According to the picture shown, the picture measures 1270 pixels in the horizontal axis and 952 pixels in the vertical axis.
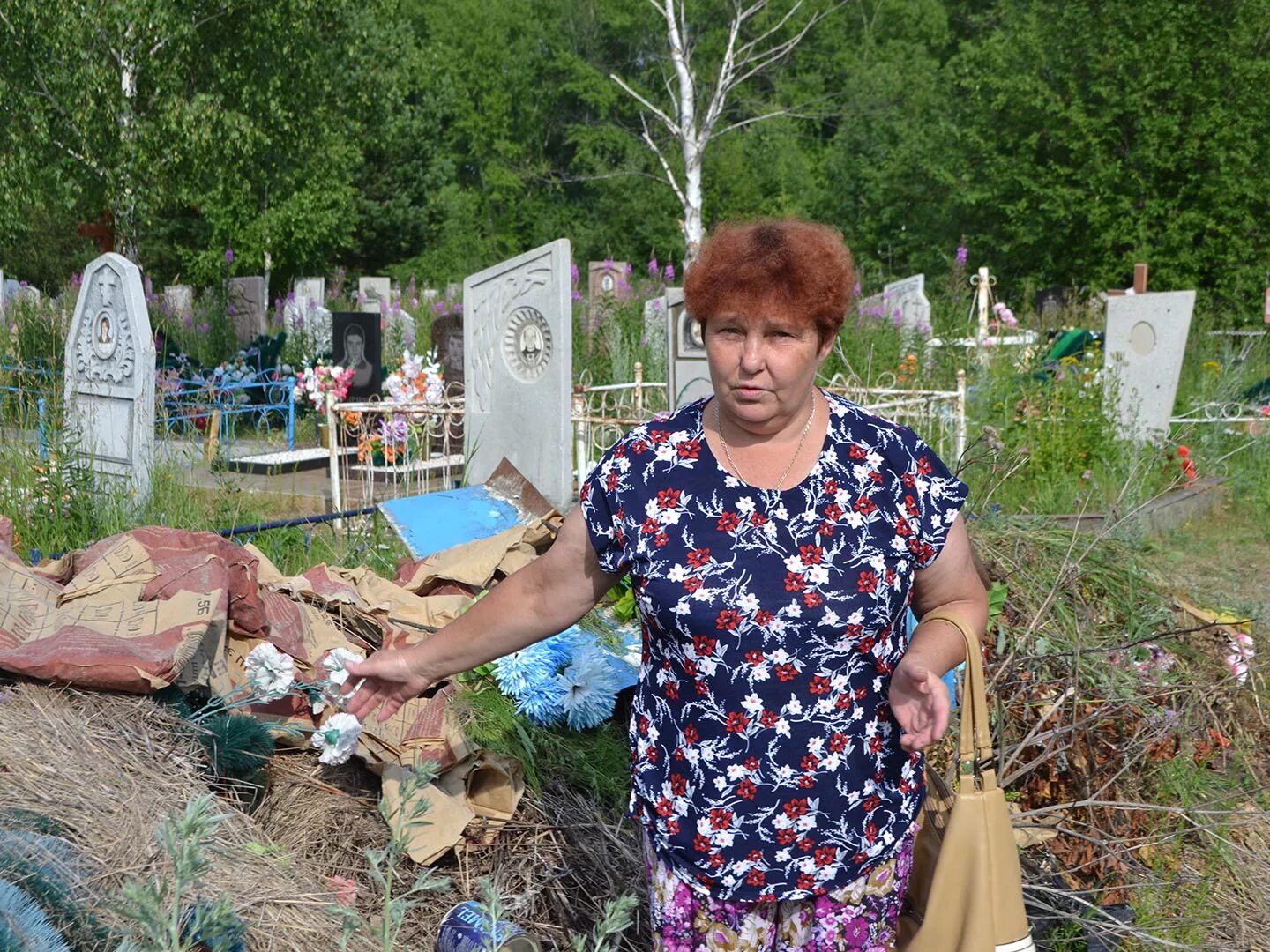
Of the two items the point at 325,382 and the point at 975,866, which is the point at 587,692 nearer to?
the point at 975,866

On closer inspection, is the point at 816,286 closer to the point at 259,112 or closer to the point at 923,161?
the point at 259,112

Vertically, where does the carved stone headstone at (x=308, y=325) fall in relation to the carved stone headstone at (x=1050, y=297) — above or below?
below

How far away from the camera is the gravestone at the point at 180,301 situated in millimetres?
16453

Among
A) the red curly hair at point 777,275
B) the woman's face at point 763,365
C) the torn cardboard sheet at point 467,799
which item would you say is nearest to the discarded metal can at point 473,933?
the torn cardboard sheet at point 467,799

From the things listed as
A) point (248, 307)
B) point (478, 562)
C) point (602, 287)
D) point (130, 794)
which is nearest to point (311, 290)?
point (248, 307)

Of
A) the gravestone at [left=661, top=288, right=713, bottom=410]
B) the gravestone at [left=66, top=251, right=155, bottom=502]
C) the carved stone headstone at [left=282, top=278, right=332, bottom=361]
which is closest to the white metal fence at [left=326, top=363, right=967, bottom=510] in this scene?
the gravestone at [left=661, top=288, right=713, bottom=410]

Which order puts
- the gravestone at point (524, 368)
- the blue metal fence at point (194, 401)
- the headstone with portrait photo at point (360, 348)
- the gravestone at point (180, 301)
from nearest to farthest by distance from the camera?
the gravestone at point (524, 368) < the blue metal fence at point (194, 401) < the headstone with portrait photo at point (360, 348) < the gravestone at point (180, 301)

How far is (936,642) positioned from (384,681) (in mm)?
1017

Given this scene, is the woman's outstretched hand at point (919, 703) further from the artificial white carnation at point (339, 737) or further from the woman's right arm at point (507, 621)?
the artificial white carnation at point (339, 737)

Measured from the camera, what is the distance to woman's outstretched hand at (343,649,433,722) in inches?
89.2

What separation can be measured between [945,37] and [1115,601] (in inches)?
1442

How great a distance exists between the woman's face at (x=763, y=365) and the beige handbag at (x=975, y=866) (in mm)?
463

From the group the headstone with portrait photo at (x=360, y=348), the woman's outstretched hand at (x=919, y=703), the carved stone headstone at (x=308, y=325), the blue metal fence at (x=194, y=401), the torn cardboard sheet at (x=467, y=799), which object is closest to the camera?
the woman's outstretched hand at (x=919, y=703)

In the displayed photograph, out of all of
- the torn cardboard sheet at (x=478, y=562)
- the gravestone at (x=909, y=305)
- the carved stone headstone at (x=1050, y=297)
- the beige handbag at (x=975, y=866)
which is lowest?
the beige handbag at (x=975, y=866)
